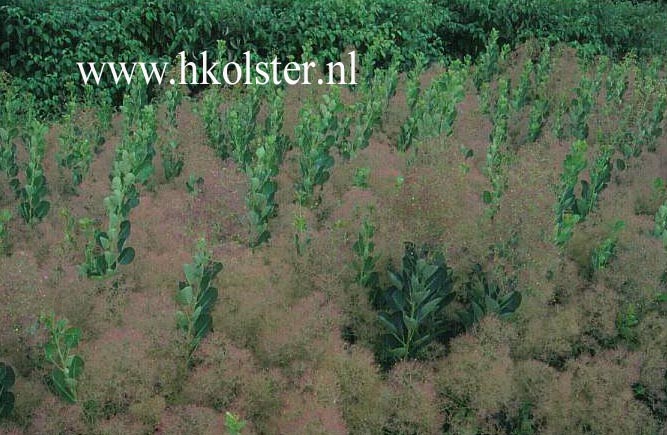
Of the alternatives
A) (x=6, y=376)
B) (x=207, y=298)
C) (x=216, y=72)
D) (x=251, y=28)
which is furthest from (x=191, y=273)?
(x=251, y=28)

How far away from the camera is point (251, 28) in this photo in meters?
6.67

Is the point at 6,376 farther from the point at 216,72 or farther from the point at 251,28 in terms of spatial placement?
the point at 251,28

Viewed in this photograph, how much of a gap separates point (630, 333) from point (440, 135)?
1.69m

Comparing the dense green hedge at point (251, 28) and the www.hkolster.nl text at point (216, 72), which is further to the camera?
the dense green hedge at point (251, 28)

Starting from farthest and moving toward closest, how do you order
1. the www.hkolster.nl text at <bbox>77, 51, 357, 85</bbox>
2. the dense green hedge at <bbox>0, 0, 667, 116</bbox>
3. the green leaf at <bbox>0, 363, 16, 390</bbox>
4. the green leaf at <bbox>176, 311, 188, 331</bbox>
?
the dense green hedge at <bbox>0, 0, 667, 116</bbox> → the www.hkolster.nl text at <bbox>77, 51, 357, 85</bbox> → the green leaf at <bbox>176, 311, 188, 331</bbox> → the green leaf at <bbox>0, 363, 16, 390</bbox>

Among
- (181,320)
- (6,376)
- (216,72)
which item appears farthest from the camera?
(216,72)

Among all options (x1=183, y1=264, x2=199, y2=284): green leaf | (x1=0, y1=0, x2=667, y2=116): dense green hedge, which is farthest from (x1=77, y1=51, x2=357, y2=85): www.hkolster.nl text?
(x1=183, y1=264, x2=199, y2=284): green leaf

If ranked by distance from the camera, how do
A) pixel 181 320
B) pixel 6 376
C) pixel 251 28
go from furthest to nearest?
pixel 251 28 < pixel 181 320 < pixel 6 376

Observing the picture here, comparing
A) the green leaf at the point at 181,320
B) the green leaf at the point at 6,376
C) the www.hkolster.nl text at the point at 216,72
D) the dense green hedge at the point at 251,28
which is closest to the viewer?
the green leaf at the point at 6,376

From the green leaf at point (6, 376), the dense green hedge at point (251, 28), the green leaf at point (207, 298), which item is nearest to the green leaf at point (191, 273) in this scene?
the green leaf at point (207, 298)

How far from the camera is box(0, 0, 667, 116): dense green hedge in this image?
19.8ft

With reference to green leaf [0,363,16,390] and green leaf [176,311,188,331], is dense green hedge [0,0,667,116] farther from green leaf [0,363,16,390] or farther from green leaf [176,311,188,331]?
green leaf [0,363,16,390]

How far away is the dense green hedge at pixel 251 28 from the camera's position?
19.8 feet

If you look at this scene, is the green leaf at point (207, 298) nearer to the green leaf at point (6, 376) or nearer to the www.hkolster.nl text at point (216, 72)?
the green leaf at point (6, 376)
